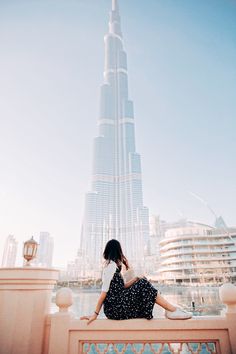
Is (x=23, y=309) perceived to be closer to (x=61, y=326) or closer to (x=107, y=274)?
(x=61, y=326)

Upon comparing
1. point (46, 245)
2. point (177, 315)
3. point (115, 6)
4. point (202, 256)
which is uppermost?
point (115, 6)

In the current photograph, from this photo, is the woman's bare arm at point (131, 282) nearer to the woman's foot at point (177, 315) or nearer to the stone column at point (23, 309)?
the woman's foot at point (177, 315)

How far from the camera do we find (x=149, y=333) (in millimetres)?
1790

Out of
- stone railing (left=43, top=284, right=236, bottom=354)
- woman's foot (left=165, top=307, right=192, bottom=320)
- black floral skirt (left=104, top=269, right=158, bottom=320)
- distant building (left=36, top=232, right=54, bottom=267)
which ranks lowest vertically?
stone railing (left=43, top=284, right=236, bottom=354)

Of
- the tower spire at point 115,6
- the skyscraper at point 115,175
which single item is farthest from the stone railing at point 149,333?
the tower spire at point 115,6

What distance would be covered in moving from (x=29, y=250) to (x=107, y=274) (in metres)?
0.93

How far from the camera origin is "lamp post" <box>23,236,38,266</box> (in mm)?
2315

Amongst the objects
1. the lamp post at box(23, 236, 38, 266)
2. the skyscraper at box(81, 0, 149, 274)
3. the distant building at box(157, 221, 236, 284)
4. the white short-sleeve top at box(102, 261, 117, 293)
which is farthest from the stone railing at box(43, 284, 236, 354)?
the skyscraper at box(81, 0, 149, 274)

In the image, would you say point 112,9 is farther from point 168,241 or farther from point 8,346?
point 8,346

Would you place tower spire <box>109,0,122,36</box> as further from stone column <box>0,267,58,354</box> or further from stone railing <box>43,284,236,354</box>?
stone railing <box>43,284,236,354</box>

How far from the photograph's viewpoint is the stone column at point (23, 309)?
6.05ft

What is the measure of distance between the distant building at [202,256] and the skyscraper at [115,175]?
31670 mm

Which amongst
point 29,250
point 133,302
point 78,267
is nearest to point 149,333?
point 133,302

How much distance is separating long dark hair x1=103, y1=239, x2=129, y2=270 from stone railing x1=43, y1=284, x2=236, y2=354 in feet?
1.59
